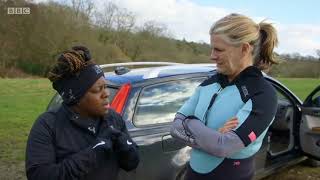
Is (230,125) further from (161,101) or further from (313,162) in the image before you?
(313,162)

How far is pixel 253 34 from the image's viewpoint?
2.51 meters

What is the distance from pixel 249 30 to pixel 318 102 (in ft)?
12.7

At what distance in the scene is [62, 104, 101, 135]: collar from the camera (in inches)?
87.7

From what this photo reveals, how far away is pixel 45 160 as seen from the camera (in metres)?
2.09

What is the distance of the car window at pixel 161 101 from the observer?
4.36 meters

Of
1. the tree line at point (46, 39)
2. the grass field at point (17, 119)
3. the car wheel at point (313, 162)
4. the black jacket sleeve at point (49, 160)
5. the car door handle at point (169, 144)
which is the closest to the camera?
the black jacket sleeve at point (49, 160)

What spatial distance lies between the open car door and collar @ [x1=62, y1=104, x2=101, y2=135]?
427 cm

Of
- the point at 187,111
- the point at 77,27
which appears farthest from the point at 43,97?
the point at 77,27

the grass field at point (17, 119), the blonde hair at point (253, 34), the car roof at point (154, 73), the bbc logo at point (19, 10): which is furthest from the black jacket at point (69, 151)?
the bbc logo at point (19, 10)

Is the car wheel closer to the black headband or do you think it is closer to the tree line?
the black headband

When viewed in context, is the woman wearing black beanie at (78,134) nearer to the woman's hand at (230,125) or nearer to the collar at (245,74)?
the woman's hand at (230,125)

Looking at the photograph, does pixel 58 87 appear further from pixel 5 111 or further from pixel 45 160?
pixel 5 111

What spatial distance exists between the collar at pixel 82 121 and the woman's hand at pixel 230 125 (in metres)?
0.67

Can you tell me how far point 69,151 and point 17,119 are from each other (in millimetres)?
10053
